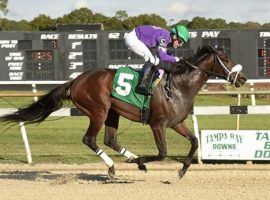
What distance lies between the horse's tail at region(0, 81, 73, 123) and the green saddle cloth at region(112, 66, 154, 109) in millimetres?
768

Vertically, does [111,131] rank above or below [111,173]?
above

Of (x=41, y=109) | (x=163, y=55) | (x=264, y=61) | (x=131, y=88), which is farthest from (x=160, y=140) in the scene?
(x=264, y=61)

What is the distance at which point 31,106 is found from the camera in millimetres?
8453

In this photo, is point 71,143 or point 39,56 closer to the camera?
point 71,143

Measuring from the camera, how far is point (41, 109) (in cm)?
843

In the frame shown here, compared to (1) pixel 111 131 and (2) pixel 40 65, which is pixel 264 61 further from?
(1) pixel 111 131

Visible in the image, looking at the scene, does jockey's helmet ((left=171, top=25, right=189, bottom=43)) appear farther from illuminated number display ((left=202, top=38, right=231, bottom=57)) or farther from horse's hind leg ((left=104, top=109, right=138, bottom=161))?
illuminated number display ((left=202, top=38, right=231, bottom=57))

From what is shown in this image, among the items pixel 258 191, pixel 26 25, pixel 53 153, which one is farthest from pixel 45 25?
pixel 258 191

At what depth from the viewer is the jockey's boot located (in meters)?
7.70

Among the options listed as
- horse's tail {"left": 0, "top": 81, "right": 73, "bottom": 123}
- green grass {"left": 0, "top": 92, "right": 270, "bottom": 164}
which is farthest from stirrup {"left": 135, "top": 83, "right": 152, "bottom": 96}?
green grass {"left": 0, "top": 92, "right": 270, "bottom": 164}

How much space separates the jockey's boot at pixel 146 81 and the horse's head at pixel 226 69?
87cm

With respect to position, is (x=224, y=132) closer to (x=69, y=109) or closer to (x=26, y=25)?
(x=69, y=109)

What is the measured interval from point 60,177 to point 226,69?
101 inches

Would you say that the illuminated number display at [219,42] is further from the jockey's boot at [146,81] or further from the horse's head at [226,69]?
the jockey's boot at [146,81]
